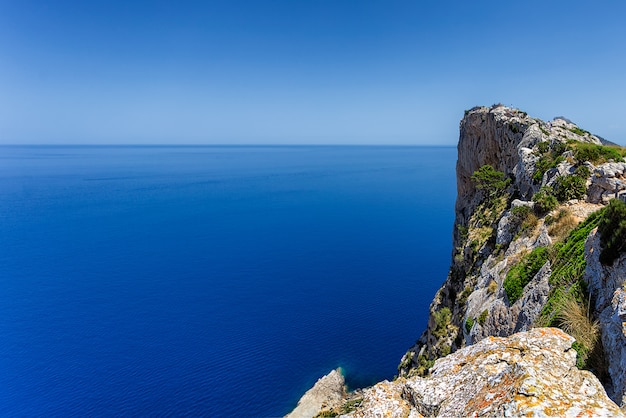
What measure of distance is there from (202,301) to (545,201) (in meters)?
60.2

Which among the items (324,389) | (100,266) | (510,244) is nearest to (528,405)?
(510,244)

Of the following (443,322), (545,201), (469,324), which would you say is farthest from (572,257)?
(443,322)

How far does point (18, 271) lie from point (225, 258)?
4409 cm

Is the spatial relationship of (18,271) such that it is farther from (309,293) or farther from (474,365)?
(474,365)

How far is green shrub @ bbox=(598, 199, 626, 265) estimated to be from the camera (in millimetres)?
10398

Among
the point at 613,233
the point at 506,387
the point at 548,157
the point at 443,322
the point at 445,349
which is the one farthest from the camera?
the point at 443,322

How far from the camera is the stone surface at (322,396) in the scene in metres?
38.6

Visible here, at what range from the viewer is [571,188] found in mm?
20797

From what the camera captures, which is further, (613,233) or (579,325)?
(613,233)

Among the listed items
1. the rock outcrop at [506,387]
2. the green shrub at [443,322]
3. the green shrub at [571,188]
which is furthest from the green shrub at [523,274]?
the green shrub at [443,322]

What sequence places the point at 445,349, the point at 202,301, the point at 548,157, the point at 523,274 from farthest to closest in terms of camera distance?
the point at 202,301 < the point at 548,157 < the point at 445,349 < the point at 523,274

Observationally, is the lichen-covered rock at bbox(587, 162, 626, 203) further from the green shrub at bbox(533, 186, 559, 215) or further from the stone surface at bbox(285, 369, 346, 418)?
the stone surface at bbox(285, 369, 346, 418)

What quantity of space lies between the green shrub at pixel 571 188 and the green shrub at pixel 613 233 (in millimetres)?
11127

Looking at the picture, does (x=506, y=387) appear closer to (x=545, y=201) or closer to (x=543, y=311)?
(x=543, y=311)
